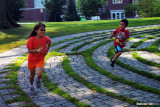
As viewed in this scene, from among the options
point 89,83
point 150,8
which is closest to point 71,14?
point 150,8

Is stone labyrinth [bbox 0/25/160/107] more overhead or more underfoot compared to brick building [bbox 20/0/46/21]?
more underfoot

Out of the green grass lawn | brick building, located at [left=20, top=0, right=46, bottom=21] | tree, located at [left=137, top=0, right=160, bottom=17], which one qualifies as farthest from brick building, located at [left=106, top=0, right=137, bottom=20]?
the green grass lawn

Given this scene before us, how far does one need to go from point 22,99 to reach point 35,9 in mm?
62923

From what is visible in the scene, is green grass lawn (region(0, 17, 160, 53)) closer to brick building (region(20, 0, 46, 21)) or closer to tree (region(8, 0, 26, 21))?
tree (region(8, 0, 26, 21))

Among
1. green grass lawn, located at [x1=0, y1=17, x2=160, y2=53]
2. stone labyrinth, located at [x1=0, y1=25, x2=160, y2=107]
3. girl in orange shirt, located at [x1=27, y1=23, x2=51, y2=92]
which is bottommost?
stone labyrinth, located at [x1=0, y1=25, x2=160, y2=107]

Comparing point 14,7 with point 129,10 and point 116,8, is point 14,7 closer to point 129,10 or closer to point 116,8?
point 129,10

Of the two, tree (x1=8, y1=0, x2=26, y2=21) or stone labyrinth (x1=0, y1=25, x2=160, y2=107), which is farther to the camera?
tree (x1=8, y1=0, x2=26, y2=21)

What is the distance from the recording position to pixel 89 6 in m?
50.8

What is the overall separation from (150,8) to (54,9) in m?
17.4

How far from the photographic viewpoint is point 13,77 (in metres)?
6.65

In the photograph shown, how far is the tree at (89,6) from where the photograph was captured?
5056 cm

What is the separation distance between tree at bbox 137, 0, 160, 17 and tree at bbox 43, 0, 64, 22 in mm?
15099

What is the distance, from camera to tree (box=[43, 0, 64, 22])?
152 ft

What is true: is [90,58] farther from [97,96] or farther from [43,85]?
[97,96]
